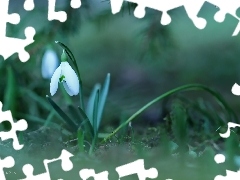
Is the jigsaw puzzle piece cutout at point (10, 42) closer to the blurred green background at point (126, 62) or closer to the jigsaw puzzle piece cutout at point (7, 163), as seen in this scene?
the blurred green background at point (126, 62)

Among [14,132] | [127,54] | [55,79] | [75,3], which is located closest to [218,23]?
[127,54]

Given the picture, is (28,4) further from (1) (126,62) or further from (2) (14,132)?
(1) (126,62)

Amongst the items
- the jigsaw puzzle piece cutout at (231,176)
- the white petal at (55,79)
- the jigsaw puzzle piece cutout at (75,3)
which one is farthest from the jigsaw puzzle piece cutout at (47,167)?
the jigsaw puzzle piece cutout at (75,3)

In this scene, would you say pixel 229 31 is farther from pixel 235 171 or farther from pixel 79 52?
pixel 235 171

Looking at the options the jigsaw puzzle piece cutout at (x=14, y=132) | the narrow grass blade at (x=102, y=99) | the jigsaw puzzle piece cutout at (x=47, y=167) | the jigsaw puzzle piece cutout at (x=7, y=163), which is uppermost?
the narrow grass blade at (x=102, y=99)

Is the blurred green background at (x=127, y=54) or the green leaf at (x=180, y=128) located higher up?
the blurred green background at (x=127, y=54)

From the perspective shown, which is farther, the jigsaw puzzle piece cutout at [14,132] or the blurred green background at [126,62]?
the blurred green background at [126,62]

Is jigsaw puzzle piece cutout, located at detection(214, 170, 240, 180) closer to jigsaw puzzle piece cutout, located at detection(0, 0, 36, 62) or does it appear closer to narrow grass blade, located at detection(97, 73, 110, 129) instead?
narrow grass blade, located at detection(97, 73, 110, 129)

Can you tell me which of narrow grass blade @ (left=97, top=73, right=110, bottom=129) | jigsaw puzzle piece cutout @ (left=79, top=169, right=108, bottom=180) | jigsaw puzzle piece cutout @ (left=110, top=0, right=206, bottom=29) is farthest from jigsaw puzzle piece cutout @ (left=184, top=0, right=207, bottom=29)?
jigsaw puzzle piece cutout @ (left=79, top=169, right=108, bottom=180)
